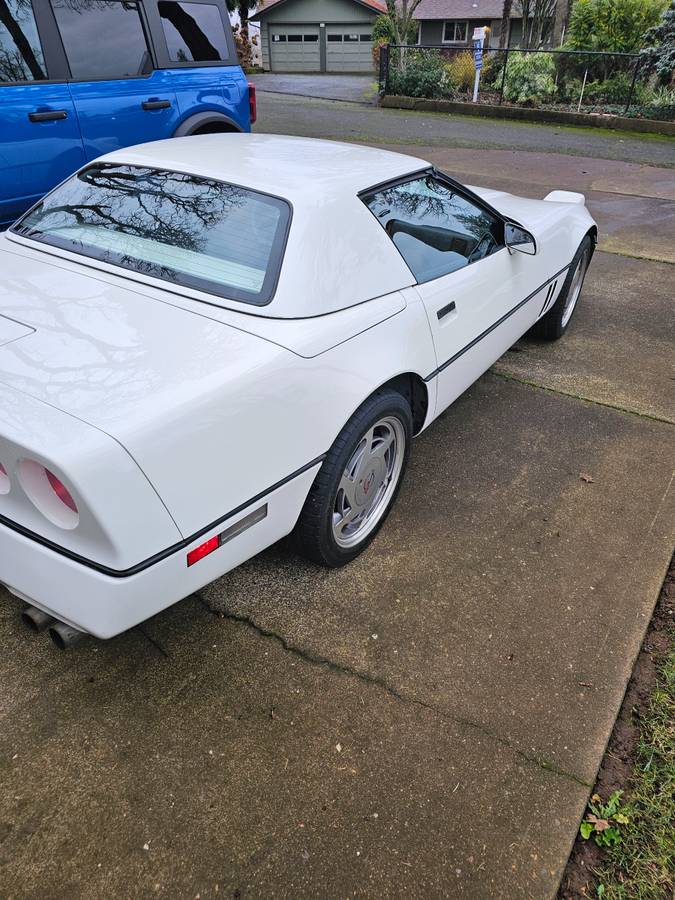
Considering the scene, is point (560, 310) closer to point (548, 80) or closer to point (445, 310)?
point (445, 310)

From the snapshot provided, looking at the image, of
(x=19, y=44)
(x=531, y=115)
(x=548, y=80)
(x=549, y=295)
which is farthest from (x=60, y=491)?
(x=548, y=80)

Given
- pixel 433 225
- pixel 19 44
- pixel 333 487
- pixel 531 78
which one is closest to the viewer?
pixel 333 487

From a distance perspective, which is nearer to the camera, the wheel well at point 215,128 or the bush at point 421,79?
the wheel well at point 215,128

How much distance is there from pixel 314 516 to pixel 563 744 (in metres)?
1.10

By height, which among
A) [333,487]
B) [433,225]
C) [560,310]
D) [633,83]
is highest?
[433,225]

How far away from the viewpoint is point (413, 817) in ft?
6.29

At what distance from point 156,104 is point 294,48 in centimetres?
3422

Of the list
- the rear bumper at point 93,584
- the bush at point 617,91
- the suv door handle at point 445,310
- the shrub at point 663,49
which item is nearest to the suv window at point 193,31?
the suv door handle at point 445,310

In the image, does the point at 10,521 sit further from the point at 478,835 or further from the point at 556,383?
the point at 556,383

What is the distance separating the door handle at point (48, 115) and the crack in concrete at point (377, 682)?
3796mm

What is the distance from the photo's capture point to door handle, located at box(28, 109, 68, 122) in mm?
4609

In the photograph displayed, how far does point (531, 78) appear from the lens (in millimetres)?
15656

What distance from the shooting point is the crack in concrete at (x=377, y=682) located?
207 centimetres

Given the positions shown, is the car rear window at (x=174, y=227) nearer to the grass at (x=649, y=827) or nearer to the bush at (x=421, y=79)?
the grass at (x=649, y=827)
